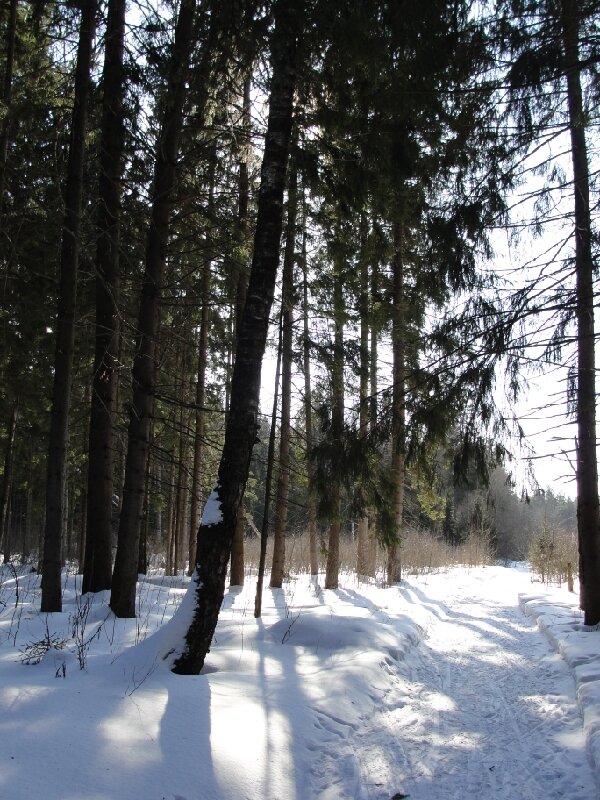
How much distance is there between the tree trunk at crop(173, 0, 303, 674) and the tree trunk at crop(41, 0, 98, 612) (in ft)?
9.88

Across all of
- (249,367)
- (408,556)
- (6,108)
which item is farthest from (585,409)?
(408,556)

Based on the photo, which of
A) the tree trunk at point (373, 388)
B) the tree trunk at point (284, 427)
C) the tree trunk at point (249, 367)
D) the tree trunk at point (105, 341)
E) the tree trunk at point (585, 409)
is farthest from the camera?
the tree trunk at point (284, 427)

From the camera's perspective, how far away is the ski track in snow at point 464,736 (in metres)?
3.12

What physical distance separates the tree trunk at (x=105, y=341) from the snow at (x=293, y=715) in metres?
1.61

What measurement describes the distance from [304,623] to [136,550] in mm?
2392

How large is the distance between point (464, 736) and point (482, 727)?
0.28 meters

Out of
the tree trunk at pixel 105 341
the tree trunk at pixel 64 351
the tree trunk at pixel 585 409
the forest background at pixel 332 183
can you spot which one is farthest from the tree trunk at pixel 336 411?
the tree trunk at pixel 64 351

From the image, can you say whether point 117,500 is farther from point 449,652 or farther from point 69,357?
point 449,652

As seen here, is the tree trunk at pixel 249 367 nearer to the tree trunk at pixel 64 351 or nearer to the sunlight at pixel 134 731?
the sunlight at pixel 134 731

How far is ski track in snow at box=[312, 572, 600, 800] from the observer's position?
3.12m

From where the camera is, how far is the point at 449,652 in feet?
22.4

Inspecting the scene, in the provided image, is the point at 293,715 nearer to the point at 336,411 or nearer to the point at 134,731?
the point at 134,731

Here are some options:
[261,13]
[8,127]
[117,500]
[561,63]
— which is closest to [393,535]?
[561,63]

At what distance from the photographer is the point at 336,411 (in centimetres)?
744
